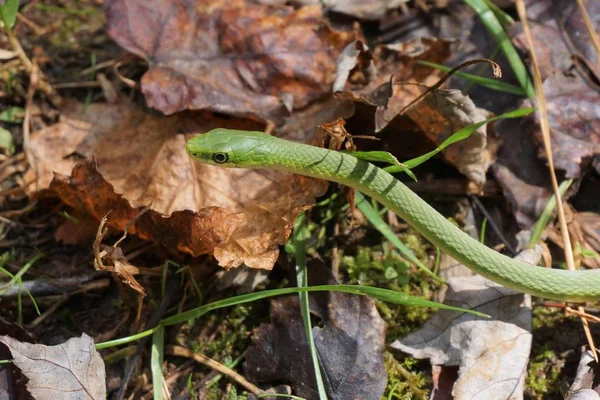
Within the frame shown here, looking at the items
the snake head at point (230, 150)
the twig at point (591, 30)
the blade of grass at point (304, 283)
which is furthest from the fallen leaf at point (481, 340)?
the twig at point (591, 30)

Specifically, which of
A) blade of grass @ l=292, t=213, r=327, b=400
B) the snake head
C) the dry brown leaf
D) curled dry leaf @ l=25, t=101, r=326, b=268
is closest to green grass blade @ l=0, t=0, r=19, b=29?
curled dry leaf @ l=25, t=101, r=326, b=268

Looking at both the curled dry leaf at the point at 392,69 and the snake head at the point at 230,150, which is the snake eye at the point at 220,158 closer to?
the snake head at the point at 230,150

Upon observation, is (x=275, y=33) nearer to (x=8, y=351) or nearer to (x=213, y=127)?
(x=213, y=127)

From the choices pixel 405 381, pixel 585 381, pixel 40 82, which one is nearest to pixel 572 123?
pixel 585 381

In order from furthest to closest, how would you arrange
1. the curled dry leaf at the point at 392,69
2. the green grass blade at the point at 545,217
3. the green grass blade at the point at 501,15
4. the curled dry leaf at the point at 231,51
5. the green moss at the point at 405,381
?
the green grass blade at the point at 501,15 → the curled dry leaf at the point at 231,51 → the curled dry leaf at the point at 392,69 → the green grass blade at the point at 545,217 → the green moss at the point at 405,381

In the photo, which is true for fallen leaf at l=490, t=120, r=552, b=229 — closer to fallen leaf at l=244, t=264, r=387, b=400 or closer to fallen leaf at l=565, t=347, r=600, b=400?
fallen leaf at l=565, t=347, r=600, b=400

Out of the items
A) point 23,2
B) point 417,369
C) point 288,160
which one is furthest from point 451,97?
point 23,2

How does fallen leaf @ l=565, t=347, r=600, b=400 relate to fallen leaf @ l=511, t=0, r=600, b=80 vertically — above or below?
below
